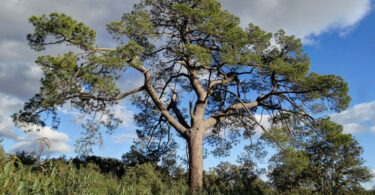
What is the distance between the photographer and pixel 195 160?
431 inches

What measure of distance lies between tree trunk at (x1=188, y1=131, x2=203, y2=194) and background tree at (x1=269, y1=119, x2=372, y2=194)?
301 centimetres

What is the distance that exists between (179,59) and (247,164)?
5908 mm

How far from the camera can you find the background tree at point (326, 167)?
11109 millimetres

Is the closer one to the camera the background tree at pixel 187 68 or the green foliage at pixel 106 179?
the green foliage at pixel 106 179

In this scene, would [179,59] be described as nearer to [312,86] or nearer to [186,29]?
[186,29]

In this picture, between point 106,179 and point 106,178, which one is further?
point 106,178

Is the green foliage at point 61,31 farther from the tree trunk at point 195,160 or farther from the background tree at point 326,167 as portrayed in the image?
the background tree at point 326,167

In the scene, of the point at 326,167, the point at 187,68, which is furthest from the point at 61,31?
the point at 326,167

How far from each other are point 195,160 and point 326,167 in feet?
27.2

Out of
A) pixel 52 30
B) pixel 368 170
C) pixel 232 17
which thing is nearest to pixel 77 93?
Answer: pixel 52 30

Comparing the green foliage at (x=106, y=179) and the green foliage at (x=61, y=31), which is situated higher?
the green foliage at (x=61, y=31)

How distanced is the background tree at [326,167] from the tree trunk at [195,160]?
301cm

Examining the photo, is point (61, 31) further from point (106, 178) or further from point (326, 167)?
point (326, 167)

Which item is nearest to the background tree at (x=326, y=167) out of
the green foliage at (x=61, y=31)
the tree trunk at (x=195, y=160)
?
the tree trunk at (x=195, y=160)
